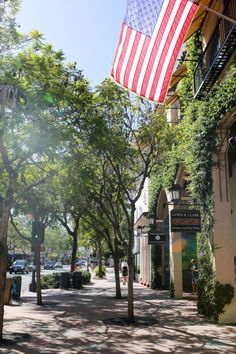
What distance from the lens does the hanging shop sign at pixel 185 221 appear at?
46.5 feet

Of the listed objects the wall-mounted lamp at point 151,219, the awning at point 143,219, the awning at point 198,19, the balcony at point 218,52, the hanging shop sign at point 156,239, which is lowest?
the hanging shop sign at point 156,239

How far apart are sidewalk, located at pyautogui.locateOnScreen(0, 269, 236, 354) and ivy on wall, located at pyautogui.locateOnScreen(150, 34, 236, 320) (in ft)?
2.93

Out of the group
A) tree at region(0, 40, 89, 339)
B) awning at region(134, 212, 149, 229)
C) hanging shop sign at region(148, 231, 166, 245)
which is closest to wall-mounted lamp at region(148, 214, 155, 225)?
awning at region(134, 212, 149, 229)

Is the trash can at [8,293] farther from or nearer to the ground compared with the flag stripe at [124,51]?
nearer to the ground

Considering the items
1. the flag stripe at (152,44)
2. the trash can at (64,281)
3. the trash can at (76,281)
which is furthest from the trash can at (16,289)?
the flag stripe at (152,44)

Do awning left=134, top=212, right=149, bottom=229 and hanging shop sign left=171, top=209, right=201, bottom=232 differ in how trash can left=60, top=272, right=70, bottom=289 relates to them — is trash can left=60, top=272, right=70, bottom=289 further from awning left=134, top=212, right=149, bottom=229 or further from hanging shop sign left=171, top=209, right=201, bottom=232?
hanging shop sign left=171, top=209, right=201, bottom=232

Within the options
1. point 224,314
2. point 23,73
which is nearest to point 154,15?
point 23,73

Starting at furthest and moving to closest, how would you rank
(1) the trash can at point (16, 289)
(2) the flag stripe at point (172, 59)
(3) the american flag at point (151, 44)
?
(1) the trash can at point (16, 289) < (3) the american flag at point (151, 44) < (2) the flag stripe at point (172, 59)

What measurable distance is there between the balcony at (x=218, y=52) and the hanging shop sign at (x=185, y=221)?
3913 mm

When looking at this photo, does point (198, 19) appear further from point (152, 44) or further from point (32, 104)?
point (152, 44)

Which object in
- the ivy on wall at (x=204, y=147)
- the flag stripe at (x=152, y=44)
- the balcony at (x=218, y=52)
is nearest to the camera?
the flag stripe at (x=152, y=44)

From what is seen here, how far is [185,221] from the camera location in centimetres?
1420

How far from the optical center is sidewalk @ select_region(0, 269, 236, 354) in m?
9.23

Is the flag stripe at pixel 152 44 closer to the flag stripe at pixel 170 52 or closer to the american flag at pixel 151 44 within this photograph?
the american flag at pixel 151 44
